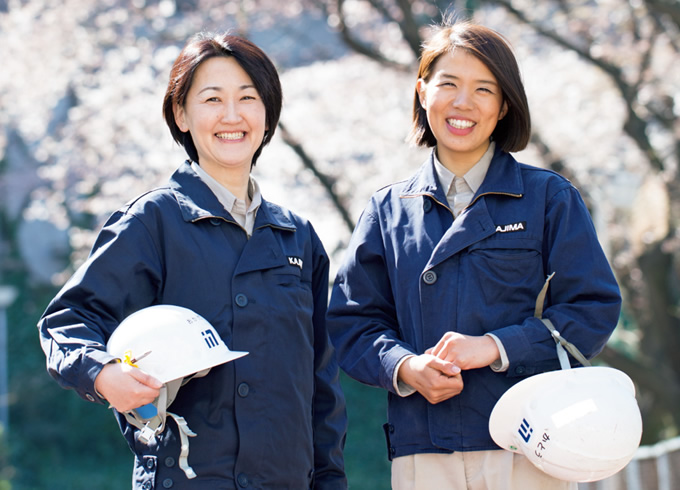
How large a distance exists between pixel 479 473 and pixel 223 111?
4.34 ft

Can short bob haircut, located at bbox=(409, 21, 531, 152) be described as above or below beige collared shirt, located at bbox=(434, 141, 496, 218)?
above

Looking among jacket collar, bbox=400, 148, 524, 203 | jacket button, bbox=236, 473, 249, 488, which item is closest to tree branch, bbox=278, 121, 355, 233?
jacket collar, bbox=400, 148, 524, 203

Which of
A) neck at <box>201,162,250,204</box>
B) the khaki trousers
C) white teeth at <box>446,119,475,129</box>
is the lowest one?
the khaki trousers

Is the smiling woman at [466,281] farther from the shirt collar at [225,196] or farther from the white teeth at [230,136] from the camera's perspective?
the white teeth at [230,136]

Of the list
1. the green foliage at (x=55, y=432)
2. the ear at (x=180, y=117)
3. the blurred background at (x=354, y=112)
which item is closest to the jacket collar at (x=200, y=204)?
the ear at (x=180, y=117)

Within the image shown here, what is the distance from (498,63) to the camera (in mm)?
2723

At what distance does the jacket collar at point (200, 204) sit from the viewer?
275cm

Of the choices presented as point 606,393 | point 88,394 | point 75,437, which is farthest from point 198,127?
point 75,437

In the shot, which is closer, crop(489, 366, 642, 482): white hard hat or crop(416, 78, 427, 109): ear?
crop(489, 366, 642, 482): white hard hat

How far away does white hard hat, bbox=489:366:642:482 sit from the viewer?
7.54ft

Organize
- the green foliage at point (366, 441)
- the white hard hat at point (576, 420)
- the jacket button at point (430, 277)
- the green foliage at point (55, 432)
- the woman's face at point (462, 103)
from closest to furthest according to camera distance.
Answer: the white hard hat at point (576, 420) → the jacket button at point (430, 277) → the woman's face at point (462, 103) → the green foliage at point (366, 441) → the green foliage at point (55, 432)

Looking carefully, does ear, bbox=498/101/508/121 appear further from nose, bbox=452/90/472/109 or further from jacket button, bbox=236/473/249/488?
jacket button, bbox=236/473/249/488

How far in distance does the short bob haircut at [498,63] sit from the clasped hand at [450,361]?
0.70 meters

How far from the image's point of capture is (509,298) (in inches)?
103
